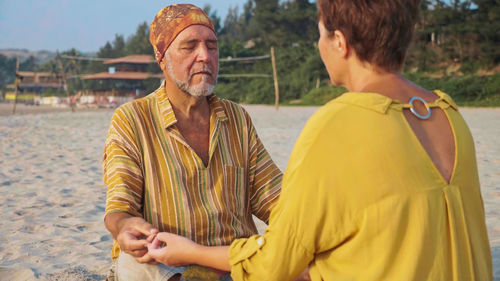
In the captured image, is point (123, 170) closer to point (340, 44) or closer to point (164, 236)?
point (164, 236)

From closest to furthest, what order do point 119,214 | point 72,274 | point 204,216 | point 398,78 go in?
point 398,78 → point 119,214 → point 204,216 → point 72,274

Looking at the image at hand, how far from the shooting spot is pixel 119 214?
5.89 feet

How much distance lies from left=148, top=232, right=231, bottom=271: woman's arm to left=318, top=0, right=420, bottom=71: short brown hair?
1.96 feet

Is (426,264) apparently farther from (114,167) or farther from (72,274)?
(72,274)

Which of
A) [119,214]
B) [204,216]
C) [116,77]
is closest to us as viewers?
[119,214]

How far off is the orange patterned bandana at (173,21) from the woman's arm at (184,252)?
824 millimetres

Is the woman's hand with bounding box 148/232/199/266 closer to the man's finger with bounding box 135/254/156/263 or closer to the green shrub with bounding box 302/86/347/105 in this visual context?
the man's finger with bounding box 135/254/156/263

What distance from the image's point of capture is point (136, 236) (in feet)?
5.54

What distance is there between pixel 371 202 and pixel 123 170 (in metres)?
1.04

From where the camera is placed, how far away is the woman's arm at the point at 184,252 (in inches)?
53.6

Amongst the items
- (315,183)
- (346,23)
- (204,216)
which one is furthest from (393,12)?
(204,216)

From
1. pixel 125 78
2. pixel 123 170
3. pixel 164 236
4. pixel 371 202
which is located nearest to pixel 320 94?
pixel 125 78

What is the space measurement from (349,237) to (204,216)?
860 millimetres

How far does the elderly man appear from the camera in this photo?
6.25 ft
